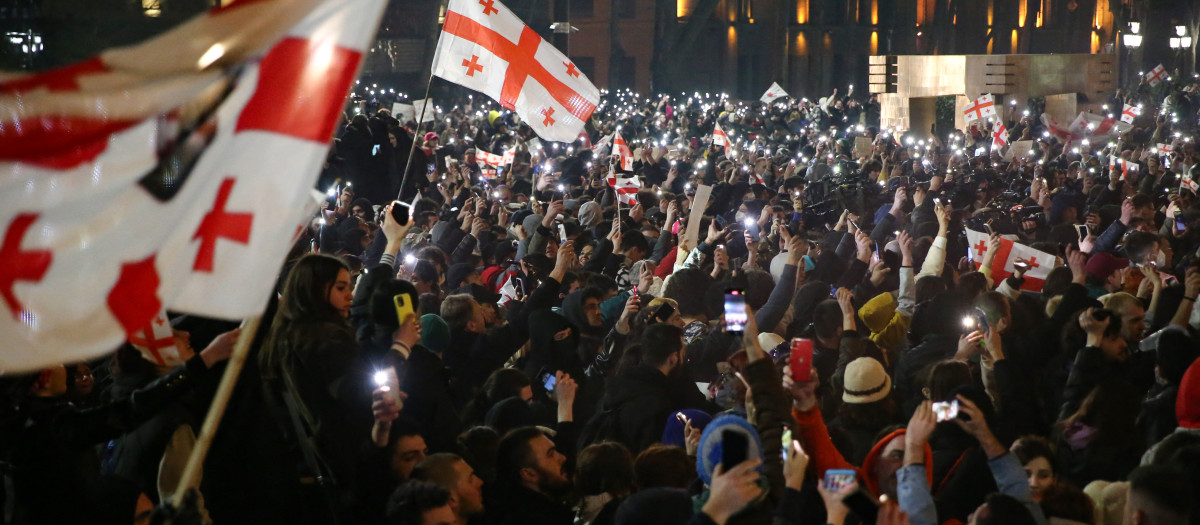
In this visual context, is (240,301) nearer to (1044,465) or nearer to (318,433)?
(318,433)

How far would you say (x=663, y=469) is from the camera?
4285 millimetres

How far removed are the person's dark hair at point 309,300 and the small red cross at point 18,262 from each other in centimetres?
163

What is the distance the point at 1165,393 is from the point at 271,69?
4488 millimetres

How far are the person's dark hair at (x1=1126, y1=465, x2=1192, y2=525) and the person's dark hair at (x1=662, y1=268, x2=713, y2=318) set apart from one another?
3926 mm

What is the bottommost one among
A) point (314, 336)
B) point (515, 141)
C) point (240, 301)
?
point (515, 141)

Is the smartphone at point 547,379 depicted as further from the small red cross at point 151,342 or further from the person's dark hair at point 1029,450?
the person's dark hair at point 1029,450

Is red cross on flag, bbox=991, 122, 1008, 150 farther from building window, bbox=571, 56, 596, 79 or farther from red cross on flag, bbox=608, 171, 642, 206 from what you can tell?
building window, bbox=571, 56, 596, 79

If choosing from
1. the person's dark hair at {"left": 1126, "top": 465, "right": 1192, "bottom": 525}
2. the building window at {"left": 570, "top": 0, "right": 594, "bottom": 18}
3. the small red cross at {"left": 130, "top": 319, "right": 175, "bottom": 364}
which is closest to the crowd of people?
the person's dark hair at {"left": 1126, "top": 465, "right": 1192, "bottom": 525}

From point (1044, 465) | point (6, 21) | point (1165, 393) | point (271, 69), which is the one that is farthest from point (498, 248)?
point (6, 21)

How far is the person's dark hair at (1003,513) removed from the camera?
12.2 ft

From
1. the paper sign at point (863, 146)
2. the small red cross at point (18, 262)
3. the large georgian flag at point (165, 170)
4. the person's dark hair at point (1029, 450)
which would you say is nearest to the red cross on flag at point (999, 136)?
the paper sign at point (863, 146)

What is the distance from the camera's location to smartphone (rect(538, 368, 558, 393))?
243 inches

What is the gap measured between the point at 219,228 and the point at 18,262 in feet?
1.30

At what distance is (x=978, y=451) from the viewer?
14.7 ft
